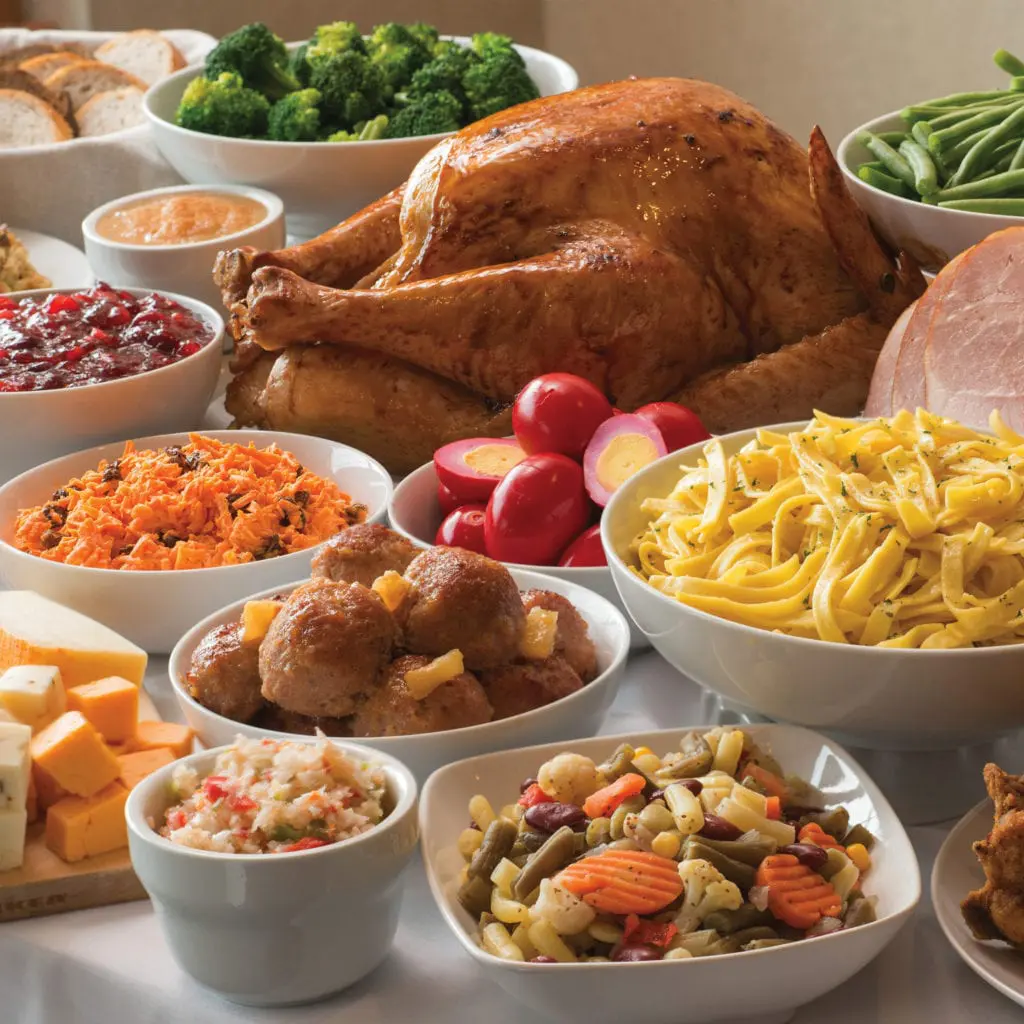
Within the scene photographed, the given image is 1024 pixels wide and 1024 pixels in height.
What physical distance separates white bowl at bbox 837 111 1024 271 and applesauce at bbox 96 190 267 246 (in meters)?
1.38

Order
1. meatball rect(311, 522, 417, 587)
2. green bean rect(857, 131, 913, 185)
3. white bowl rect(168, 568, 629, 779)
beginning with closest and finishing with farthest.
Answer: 1. white bowl rect(168, 568, 629, 779)
2. meatball rect(311, 522, 417, 587)
3. green bean rect(857, 131, 913, 185)

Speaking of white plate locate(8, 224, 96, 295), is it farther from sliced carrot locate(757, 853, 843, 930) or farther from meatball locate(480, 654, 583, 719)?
sliced carrot locate(757, 853, 843, 930)

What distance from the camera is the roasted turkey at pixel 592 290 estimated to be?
2490mm

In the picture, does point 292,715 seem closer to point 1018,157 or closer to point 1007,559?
point 1007,559

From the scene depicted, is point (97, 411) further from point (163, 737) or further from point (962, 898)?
point (962, 898)

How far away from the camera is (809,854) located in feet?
4.50

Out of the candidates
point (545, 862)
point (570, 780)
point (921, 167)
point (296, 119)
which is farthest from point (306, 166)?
point (545, 862)

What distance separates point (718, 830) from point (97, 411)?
1.57 m

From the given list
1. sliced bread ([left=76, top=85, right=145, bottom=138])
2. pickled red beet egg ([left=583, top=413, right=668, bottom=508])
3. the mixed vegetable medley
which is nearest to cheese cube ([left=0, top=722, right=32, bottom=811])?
the mixed vegetable medley

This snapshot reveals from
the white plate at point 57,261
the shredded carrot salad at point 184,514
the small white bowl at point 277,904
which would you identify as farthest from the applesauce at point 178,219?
the small white bowl at point 277,904

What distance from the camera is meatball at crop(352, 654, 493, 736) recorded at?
1.58m

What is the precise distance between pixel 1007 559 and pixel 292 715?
2.79 ft

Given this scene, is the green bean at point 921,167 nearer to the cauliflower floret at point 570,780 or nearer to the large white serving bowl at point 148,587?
the large white serving bowl at point 148,587

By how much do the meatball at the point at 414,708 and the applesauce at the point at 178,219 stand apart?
1820mm
